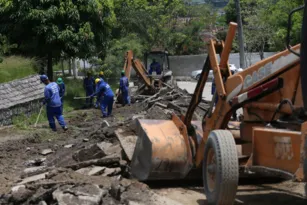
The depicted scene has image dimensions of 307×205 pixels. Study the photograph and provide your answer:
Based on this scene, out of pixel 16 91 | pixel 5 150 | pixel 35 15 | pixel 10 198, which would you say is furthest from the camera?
pixel 35 15

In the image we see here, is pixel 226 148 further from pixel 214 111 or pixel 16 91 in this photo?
pixel 16 91

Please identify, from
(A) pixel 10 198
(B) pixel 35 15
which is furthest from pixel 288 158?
(B) pixel 35 15

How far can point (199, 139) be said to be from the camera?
7.68 metres

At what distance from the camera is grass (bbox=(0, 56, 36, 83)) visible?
20341 millimetres

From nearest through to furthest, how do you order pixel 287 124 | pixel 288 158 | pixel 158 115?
pixel 288 158, pixel 287 124, pixel 158 115

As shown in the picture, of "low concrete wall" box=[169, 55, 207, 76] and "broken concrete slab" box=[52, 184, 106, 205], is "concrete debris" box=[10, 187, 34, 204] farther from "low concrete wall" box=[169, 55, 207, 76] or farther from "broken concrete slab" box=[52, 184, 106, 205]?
"low concrete wall" box=[169, 55, 207, 76]

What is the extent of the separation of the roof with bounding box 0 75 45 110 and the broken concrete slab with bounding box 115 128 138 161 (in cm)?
702

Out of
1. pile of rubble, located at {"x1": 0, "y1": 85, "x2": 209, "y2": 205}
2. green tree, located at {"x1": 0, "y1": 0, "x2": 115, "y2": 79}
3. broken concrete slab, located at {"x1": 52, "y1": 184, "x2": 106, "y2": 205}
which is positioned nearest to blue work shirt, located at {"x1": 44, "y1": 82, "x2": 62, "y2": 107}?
pile of rubble, located at {"x1": 0, "y1": 85, "x2": 209, "y2": 205}

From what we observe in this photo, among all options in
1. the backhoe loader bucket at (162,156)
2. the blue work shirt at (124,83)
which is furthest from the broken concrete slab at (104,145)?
the blue work shirt at (124,83)

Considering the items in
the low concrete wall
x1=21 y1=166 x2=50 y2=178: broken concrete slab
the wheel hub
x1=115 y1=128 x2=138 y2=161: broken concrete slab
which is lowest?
the low concrete wall

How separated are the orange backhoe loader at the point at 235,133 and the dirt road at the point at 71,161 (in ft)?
1.40

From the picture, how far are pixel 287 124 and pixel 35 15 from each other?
16911 mm

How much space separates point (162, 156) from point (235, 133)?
1106mm

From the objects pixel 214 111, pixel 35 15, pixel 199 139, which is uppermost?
pixel 35 15
